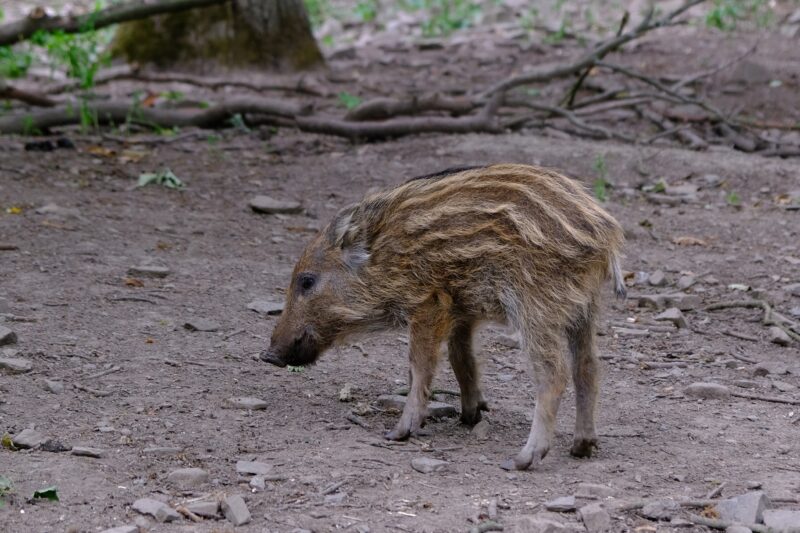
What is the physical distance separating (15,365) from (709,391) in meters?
3.26

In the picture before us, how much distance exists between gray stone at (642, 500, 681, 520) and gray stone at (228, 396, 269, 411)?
1.85m

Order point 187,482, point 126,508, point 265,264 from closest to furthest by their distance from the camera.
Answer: point 126,508, point 187,482, point 265,264

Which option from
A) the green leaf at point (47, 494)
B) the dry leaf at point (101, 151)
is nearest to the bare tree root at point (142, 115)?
the dry leaf at point (101, 151)

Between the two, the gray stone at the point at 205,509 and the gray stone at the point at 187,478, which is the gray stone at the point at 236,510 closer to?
the gray stone at the point at 205,509

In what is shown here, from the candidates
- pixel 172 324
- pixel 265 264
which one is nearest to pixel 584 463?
pixel 172 324

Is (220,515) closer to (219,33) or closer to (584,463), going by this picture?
(584,463)

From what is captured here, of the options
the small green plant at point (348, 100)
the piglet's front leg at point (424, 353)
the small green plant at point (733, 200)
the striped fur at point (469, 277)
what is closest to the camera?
the striped fur at point (469, 277)

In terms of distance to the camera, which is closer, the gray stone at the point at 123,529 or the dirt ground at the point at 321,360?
the gray stone at the point at 123,529

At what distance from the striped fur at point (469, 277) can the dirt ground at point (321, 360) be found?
277 millimetres

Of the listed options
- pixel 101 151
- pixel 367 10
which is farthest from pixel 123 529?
pixel 367 10

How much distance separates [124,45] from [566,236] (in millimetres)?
8358

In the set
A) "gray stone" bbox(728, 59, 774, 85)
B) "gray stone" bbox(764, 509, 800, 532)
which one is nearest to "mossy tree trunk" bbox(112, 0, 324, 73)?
"gray stone" bbox(728, 59, 774, 85)

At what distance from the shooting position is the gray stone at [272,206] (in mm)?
7879

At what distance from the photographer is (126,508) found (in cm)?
380
